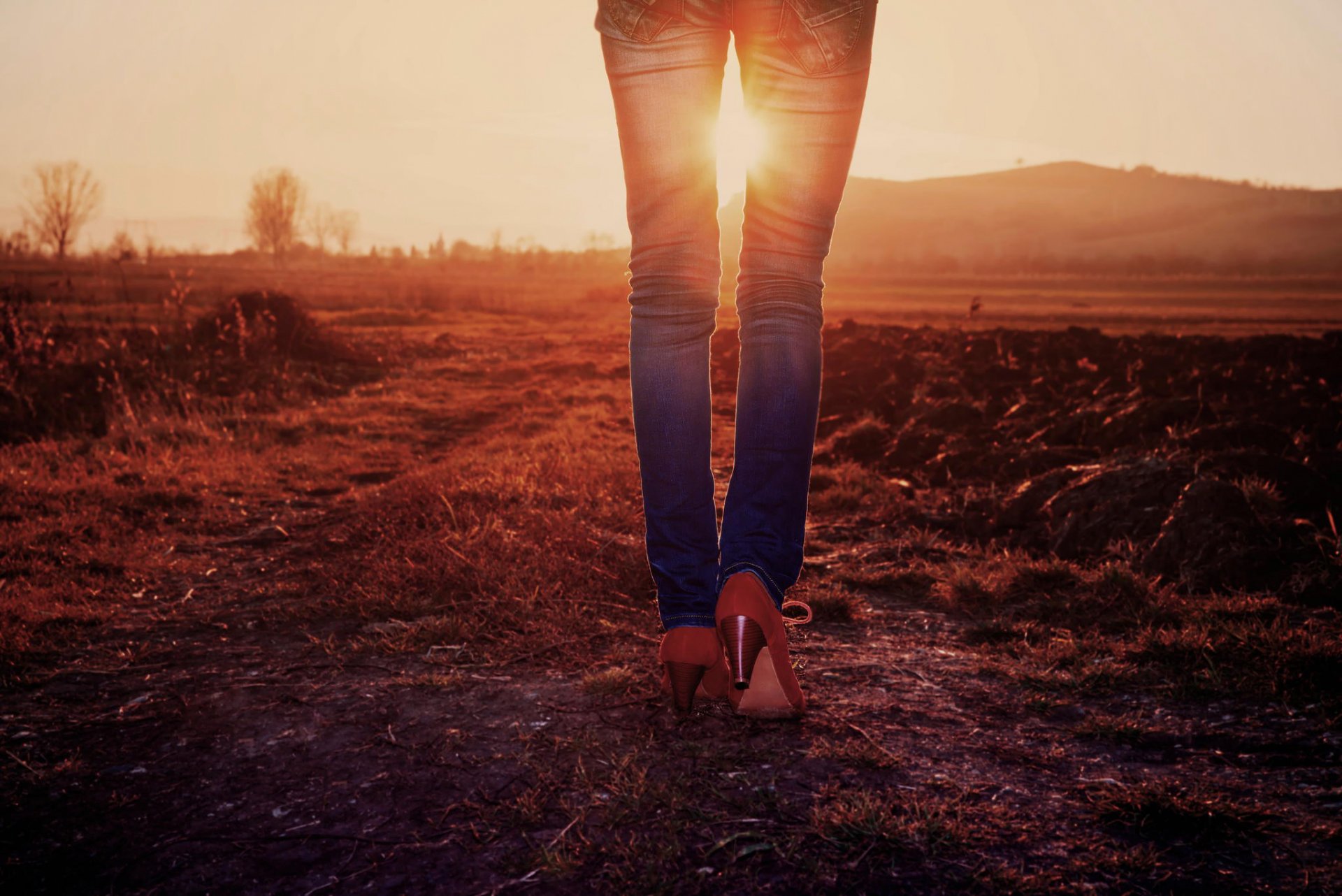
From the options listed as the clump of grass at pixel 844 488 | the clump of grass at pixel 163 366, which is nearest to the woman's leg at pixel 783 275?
the clump of grass at pixel 844 488

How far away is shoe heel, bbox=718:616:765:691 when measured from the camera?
178 cm

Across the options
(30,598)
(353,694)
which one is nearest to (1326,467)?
(353,694)

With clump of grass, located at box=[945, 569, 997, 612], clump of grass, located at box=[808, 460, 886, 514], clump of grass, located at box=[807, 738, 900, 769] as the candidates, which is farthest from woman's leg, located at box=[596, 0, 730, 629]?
clump of grass, located at box=[808, 460, 886, 514]

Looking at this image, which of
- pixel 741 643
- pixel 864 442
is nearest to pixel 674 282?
pixel 741 643

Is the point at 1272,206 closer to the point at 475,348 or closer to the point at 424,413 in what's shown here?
the point at 475,348

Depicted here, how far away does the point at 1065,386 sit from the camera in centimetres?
721

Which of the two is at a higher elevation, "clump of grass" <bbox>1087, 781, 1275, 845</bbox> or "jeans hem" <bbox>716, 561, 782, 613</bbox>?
"jeans hem" <bbox>716, 561, 782, 613</bbox>

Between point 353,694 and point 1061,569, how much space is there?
259 cm

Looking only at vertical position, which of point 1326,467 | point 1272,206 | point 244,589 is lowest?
point 244,589

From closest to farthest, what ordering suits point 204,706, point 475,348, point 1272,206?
point 204,706 → point 475,348 → point 1272,206

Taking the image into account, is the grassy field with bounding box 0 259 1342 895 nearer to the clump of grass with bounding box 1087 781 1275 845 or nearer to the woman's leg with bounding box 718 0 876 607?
the clump of grass with bounding box 1087 781 1275 845

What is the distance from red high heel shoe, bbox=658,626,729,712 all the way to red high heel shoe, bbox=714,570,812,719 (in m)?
0.03

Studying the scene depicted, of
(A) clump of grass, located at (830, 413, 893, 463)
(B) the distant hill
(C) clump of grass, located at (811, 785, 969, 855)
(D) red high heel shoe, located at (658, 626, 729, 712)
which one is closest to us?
(C) clump of grass, located at (811, 785, 969, 855)

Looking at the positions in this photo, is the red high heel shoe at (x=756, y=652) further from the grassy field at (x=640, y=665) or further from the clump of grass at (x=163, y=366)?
the clump of grass at (x=163, y=366)
